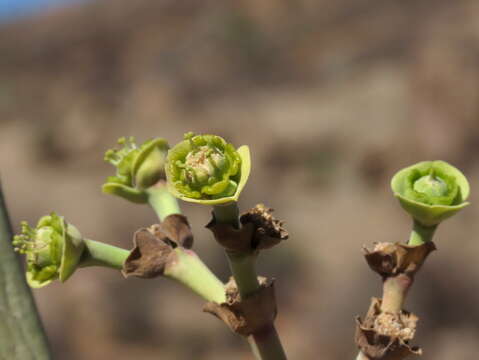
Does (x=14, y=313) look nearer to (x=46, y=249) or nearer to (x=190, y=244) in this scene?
(x=46, y=249)

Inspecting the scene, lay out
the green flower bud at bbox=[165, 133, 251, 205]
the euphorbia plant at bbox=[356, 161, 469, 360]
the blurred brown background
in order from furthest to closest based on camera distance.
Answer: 1. the blurred brown background
2. the euphorbia plant at bbox=[356, 161, 469, 360]
3. the green flower bud at bbox=[165, 133, 251, 205]

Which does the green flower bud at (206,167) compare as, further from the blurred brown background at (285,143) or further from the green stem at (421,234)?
the blurred brown background at (285,143)

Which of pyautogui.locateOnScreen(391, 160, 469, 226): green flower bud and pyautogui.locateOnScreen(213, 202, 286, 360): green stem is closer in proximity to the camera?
pyautogui.locateOnScreen(213, 202, 286, 360): green stem

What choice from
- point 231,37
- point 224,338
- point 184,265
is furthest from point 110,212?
point 184,265

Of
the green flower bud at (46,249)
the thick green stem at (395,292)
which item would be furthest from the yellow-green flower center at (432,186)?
the green flower bud at (46,249)

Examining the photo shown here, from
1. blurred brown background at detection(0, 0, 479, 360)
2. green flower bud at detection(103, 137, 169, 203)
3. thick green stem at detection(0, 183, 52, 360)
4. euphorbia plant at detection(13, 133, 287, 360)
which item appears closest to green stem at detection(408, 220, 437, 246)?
euphorbia plant at detection(13, 133, 287, 360)

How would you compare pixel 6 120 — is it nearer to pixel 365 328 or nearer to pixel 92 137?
pixel 92 137

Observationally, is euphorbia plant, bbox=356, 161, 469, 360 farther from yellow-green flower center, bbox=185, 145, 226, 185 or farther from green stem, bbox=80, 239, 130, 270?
green stem, bbox=80, 239, 130, 270
